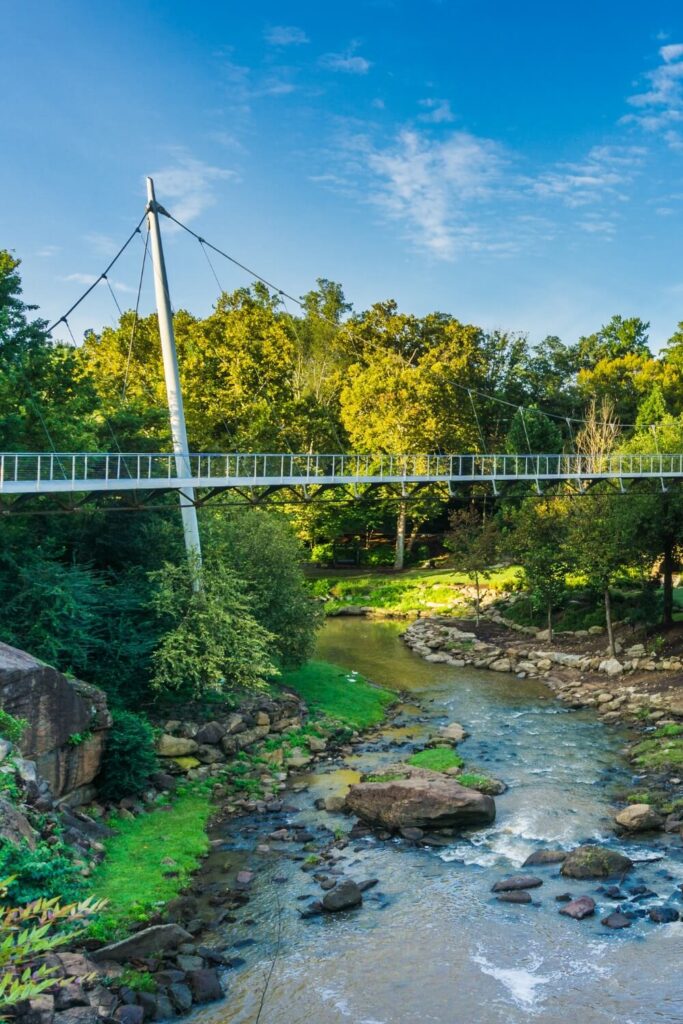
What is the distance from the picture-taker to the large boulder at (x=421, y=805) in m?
19.3

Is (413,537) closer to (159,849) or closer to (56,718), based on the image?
(159,849)

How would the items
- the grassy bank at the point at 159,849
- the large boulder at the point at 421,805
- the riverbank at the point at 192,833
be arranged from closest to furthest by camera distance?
1. the riverbank at the point at 192,833
2. the grassy bank at the point at 159,849
3. the large boulder at the point at 421,805

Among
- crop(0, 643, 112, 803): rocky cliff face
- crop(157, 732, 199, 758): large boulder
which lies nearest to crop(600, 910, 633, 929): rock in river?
crop(0, 643, 112, 803): rocky cliff face

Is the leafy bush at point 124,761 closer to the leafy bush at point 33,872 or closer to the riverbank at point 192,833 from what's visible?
the riverbank at point 192,833

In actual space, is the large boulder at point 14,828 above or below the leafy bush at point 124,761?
above

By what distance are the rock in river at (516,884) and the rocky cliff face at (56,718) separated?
9505mm

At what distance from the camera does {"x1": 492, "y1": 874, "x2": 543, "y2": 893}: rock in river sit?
645 inches

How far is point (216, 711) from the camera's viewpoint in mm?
25250

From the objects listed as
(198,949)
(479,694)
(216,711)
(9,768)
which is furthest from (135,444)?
(198,949)

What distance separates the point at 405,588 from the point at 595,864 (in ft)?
126

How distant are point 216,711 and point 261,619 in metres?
4.94

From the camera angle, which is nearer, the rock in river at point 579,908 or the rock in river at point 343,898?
the rock in river at point 579,908

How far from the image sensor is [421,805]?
19359 millimetres

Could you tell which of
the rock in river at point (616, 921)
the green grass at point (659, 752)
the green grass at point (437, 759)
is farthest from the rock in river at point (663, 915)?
the green grass at point (437, 759)
